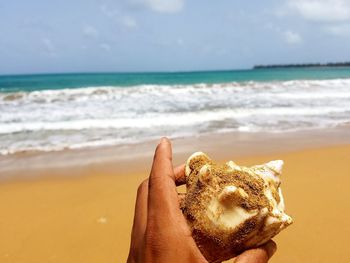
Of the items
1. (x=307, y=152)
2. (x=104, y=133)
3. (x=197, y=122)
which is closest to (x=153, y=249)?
(x=307, y=152)

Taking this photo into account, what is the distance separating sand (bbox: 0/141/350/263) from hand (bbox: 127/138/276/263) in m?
2.02

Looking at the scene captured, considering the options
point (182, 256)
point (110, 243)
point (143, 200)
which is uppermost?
point (143, 200)

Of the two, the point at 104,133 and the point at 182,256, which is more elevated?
the point at 182,256

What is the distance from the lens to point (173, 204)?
4.67ft

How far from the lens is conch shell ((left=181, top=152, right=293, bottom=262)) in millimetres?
1498

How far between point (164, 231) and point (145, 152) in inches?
215

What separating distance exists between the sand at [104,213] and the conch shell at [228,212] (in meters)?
1.90

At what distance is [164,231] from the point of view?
1382 mm

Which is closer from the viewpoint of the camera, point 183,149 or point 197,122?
point 183,149

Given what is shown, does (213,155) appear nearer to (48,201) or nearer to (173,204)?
(48,201)

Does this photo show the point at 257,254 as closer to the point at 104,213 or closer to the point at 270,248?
the point at 270,248

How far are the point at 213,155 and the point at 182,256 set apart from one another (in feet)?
16.9

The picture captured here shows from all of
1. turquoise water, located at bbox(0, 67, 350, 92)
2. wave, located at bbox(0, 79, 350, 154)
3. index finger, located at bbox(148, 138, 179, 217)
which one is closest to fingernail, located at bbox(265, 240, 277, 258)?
index finger, located at bbox(148, 138, 179, 217)

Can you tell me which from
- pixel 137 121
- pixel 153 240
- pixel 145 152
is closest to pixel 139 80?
pixel 137 121
